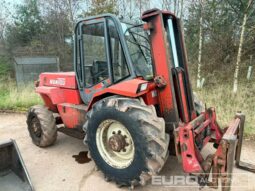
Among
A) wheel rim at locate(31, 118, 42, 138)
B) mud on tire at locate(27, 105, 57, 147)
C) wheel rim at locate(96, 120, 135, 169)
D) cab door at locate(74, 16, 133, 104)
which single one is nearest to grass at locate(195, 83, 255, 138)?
wheel rim at locate(96, 120, 135, 169)

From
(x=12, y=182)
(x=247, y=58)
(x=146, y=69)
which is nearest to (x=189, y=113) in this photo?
(x=146, y=69)

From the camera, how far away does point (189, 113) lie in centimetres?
316

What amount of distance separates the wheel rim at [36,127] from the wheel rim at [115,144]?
159 centimetres

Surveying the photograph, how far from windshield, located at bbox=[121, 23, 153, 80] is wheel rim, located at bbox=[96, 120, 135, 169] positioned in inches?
31.0

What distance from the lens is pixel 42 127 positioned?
13.0ft

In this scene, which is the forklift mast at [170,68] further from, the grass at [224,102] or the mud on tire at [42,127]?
the grass at [224,102]

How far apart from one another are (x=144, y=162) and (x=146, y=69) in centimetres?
133

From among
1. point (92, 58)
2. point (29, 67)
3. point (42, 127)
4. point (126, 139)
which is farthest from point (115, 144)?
point (29, 67)

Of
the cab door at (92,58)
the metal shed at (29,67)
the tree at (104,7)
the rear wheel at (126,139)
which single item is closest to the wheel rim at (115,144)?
the rear wheel at (126,139)

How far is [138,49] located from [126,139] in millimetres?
1285

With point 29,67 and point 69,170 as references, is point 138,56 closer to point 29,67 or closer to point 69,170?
point 69,170

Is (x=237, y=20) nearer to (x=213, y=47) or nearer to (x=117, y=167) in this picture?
(x=213, y=47)

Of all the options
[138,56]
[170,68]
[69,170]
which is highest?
[138,56]

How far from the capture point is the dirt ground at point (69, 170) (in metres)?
2.98
